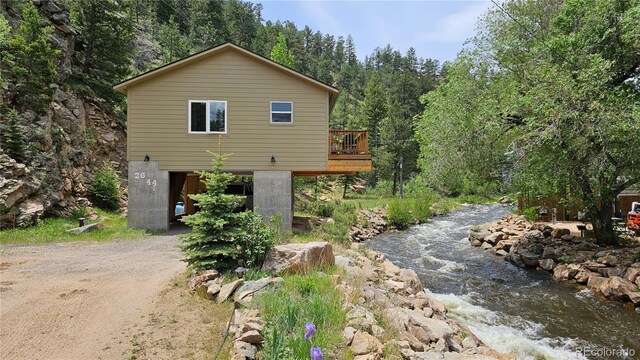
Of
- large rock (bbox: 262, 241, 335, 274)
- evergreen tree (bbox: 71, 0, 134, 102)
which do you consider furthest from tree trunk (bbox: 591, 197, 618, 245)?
evergreen tree (bbox: 71, 0, 134, 102)

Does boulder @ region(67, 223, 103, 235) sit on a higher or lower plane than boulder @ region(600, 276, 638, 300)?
higher

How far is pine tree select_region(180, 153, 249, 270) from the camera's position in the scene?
6152 mm

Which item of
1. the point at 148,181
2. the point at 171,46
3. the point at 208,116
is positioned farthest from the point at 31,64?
the point at 171,46

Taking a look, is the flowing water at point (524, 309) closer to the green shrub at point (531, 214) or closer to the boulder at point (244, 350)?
the boulder at point (244, 350)

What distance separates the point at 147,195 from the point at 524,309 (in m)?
11.9

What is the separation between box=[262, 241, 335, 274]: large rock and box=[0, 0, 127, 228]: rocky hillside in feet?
31.0

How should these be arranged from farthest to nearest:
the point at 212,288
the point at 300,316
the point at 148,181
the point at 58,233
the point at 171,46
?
1. the point at 171,46
2. the point at 148,181
3. the point at 58,233
4. the point at 212,288
5. the point at 300,316

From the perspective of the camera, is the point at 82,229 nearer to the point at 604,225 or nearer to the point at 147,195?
the point at 147,195

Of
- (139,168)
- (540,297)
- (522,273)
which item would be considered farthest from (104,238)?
(522,273)

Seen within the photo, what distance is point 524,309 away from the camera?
7.88m

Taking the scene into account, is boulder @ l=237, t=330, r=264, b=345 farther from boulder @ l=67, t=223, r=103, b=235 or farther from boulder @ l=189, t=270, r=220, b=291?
boulder @ l=67, t=223, r=103, b=235

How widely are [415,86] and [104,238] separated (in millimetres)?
58898

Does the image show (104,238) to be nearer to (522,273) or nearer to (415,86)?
(522,273)

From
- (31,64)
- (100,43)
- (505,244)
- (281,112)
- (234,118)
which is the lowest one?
(505,244)
